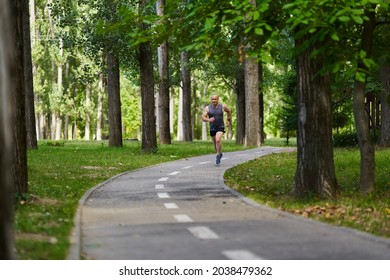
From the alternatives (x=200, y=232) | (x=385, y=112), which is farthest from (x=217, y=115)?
(x=200, y=232)

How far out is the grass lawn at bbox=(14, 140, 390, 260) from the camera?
926 centimetres

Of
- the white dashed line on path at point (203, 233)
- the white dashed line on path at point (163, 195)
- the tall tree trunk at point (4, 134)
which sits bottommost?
the white dashed line on path at point (163, 195)

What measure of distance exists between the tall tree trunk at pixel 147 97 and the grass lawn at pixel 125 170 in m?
5.38

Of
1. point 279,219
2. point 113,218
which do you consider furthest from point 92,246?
point 279,219

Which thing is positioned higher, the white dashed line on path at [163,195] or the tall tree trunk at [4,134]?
the tall tree trunk at [4,134]

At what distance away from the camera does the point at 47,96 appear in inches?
3201

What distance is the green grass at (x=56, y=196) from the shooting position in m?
8.32

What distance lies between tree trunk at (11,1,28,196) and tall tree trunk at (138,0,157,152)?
1771 centimetres

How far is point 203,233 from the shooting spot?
9359 mm

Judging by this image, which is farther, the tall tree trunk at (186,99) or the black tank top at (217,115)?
the tall tree trunk at (186,99)

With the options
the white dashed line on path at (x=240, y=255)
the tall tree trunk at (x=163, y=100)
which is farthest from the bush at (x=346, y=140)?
the white dashed line on path at (x=240, y=255)

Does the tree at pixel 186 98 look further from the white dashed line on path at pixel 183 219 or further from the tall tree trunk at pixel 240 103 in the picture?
the white dashed line on path at pixel 183 219

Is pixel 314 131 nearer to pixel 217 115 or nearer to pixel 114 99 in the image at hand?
pixel 217 115
